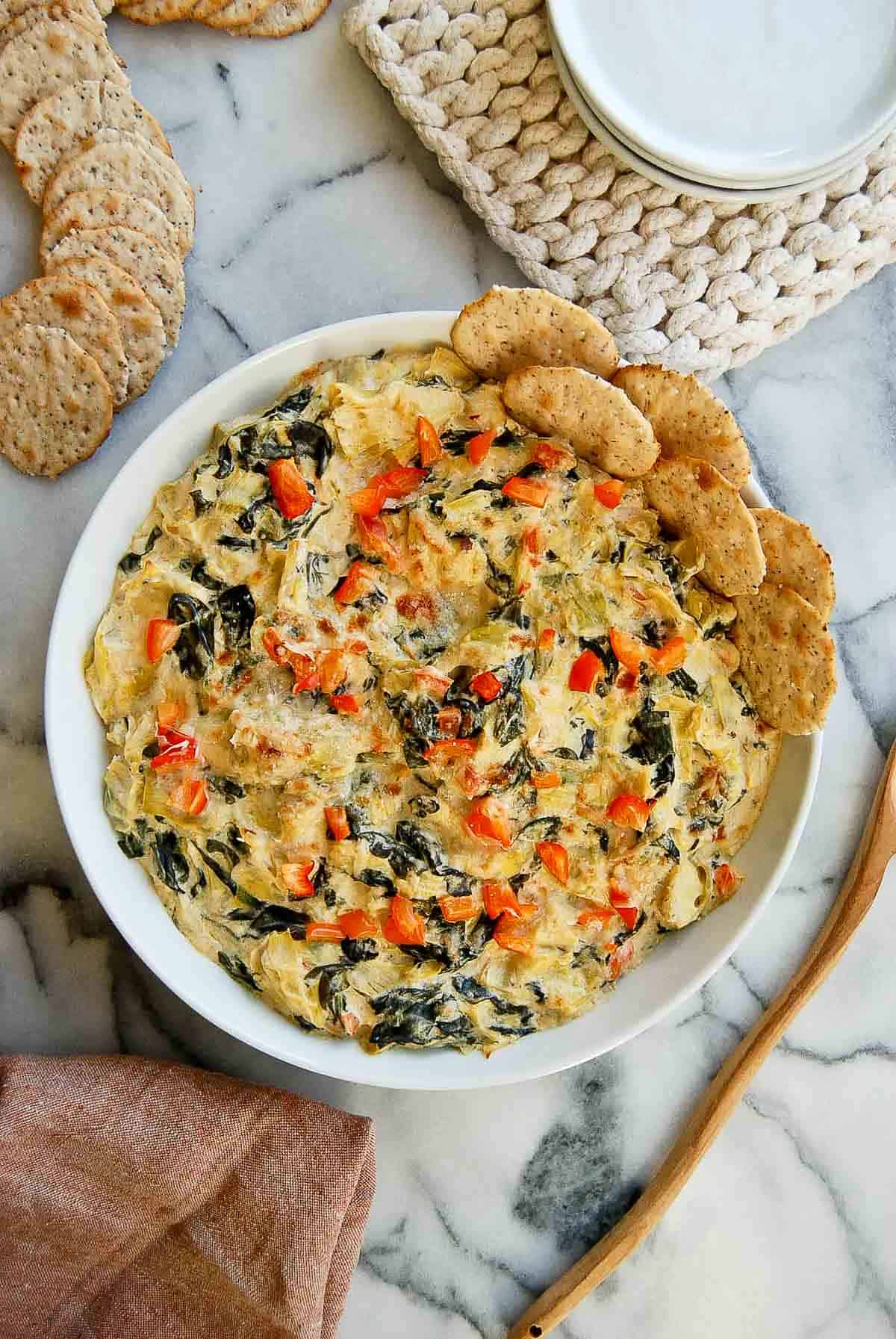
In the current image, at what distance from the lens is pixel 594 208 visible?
3420mm

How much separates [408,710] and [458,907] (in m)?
0.50

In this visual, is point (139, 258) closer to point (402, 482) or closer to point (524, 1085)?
point (402, 482)

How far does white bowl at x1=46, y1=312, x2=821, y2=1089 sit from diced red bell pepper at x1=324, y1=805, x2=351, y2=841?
54 centimetres

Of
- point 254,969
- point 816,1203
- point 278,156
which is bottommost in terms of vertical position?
point 816,1203

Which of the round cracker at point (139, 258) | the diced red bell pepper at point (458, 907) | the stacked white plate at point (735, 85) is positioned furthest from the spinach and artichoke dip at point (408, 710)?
the stacked white plate at point (735, 85)

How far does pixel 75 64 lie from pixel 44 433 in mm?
1013

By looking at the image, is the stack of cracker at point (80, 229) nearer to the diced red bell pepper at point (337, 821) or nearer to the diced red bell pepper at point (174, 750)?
the diced red bell pepper at point (174, 750)

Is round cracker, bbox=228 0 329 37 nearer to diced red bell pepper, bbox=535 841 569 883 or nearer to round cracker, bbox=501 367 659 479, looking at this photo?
round cracker, bbox=501 367 659 479

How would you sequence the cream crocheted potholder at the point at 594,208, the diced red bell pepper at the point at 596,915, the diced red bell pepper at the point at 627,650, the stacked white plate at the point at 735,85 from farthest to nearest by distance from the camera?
1. the cream crocheted potholder at the point at 594,208
2. the stacked white plate at the point at 735,85
3. the diced red bell pepper at the point at 596,915
4. the diced red bell pepper at the point at 627,650

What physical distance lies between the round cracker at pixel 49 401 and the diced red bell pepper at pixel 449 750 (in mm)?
1376

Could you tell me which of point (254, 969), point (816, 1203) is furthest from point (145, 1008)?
point (816, 1203)

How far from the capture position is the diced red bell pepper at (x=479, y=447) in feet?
9.61

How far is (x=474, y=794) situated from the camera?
2.79 meters

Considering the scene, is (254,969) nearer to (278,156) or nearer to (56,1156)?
(56,1156)
